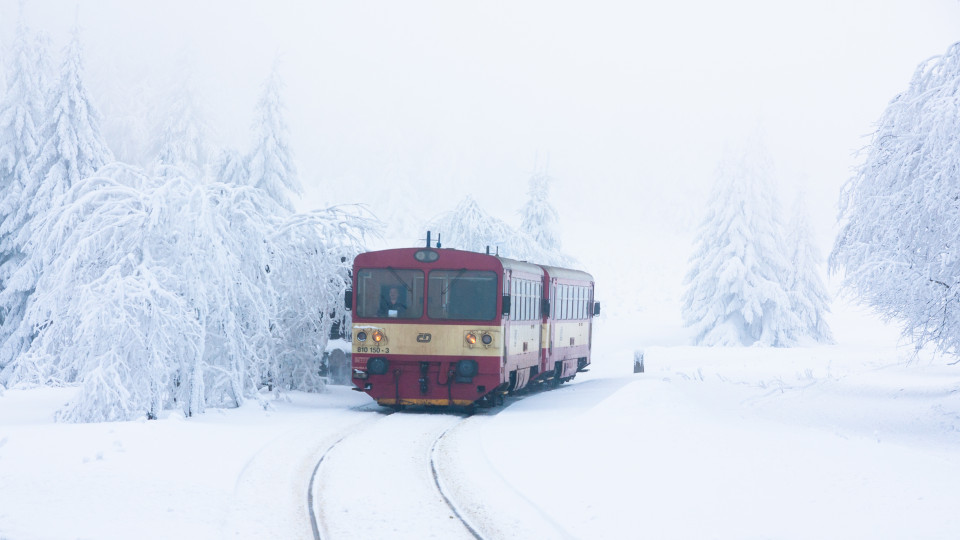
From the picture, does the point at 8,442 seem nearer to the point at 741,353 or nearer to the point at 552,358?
the point at 552,358

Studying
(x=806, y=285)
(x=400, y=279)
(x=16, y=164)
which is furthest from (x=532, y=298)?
(x=806, y=285)

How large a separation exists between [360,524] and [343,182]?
9776 cm

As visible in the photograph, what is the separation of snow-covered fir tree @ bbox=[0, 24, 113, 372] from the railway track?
18.8 meters

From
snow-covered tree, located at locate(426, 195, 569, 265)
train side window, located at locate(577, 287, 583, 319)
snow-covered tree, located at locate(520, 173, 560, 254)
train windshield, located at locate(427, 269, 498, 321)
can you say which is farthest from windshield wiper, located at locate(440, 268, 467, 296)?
snow-covered tree, located at locate(520, 173, 560, 254)

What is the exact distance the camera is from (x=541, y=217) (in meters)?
40.6

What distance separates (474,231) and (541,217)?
7.75m

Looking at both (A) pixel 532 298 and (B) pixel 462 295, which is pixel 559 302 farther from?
(B) pixel 462 295

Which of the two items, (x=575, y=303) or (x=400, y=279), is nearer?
(x=400, y=279)

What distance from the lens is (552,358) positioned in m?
22.3

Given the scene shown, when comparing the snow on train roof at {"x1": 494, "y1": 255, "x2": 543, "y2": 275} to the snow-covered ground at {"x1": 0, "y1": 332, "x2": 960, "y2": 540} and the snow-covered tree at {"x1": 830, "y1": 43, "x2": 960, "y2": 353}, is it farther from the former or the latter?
the snow-covered tree at {"x1": 830, "y1": 43, "x2": 960, "y2": 353}

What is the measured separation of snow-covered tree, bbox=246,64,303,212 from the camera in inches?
1371

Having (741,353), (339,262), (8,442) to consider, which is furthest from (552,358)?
(741,353)

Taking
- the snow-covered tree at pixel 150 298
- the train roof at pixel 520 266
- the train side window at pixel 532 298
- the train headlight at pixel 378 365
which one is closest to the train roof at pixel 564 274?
the train roof at pixel 520 266

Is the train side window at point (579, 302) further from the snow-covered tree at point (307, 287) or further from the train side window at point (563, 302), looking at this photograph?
the snow-covered tree at point (307, 287)
